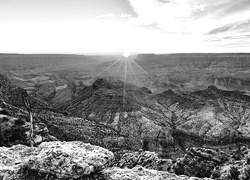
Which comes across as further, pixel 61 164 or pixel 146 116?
pixel 146 116

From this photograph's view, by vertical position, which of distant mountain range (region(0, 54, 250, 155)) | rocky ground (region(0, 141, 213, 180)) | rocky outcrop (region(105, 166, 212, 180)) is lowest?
distant mountain range (region(0, 54, 250, 155))

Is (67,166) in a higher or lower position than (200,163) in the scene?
higher

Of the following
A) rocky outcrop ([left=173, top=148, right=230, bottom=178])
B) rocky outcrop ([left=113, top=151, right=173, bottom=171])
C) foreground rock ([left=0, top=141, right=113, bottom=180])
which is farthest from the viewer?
rocky outcrop ([left=113, top=151, right=173, bottom=171])

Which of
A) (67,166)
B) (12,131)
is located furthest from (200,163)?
(12,131)

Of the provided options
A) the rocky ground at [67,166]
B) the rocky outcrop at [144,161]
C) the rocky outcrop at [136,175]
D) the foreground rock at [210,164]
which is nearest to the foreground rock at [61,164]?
the rocky ground at [67,166]

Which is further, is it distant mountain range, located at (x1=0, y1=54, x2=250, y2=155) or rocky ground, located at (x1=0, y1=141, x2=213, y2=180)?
distant mountain range, located at (x1=0, y1=54, x2=250, y2=155)

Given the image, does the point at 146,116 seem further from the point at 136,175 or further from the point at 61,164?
the point at 61,164

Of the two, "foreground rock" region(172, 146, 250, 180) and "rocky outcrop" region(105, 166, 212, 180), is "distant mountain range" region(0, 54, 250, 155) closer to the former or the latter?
"foreground rock" region(172, 146, 250, 180)

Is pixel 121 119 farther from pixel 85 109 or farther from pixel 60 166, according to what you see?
pixel 60 166

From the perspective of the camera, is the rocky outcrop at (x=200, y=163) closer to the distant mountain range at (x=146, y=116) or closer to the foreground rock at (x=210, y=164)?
the foreground rock at (x=210, y=164)

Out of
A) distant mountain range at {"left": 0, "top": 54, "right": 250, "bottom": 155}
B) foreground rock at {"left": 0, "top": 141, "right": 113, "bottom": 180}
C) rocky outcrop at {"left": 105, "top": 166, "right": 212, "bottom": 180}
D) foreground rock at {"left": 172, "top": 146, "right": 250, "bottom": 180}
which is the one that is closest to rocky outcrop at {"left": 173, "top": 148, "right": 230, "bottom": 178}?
foreground rock at {"left": 172, "top": 146, "right": 250, "bottom": 180}
